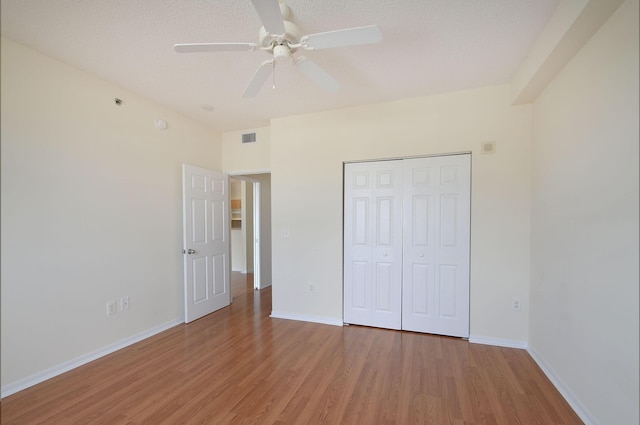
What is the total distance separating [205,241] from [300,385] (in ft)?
7.47

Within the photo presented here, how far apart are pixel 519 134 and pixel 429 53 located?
130 cm

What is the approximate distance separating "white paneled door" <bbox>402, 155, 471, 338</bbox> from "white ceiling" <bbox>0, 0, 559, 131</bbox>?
2.95ft

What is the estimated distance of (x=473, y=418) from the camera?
1770 mm

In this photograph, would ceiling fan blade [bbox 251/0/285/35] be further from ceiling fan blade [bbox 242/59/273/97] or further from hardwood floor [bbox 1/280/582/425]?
hardwood floor [bbox 1/280/582/425]

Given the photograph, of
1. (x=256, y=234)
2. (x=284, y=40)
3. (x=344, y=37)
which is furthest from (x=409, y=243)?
(x=256, y=234)

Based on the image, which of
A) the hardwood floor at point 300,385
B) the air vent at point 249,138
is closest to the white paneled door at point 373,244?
the hardwood floor at point 300,385

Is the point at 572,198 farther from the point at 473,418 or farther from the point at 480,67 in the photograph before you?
the point at 473,418

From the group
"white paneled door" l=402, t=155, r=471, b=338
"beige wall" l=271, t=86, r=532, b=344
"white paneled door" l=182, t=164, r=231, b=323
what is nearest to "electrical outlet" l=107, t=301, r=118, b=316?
"white paneled door" l=182, t=164, r=231, b=323

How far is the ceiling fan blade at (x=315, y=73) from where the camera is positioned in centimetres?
180

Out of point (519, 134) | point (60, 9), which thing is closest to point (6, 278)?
point (60, 9)

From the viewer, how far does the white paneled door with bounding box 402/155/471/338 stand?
2.88 metres

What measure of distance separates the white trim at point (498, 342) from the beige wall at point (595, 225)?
0.34m

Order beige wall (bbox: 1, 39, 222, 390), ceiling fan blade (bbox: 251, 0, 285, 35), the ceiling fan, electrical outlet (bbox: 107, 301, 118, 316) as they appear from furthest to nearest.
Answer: electrical outlet (bbox: 107, 301, 118, 316) < the ceiling fan < ceiling fan blade (bbox: 251, 0, 285, 35) < beige wall (bbox: 1, 39, 222, 390)

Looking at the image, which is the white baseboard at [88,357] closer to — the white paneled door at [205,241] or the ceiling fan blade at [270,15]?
the white paneled door at [205,241]
